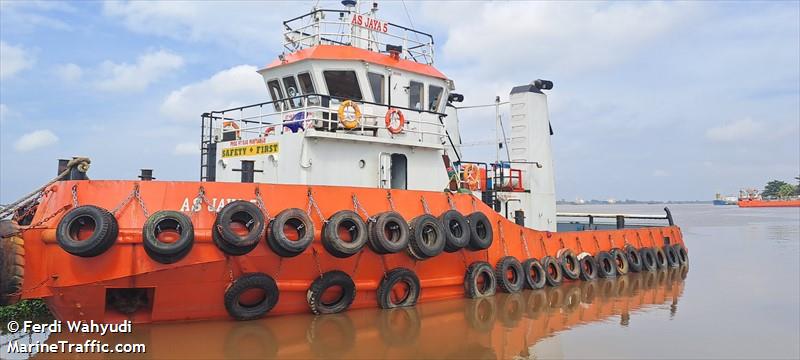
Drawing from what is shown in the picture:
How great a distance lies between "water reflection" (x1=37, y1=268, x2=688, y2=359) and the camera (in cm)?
602

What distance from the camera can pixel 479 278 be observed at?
9.12 metres

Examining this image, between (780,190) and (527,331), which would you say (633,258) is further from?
(780,190)

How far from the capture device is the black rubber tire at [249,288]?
6.61 metres

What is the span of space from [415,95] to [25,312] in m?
6.82

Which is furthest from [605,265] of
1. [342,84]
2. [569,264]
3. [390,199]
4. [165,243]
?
[165,243]

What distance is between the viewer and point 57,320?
6527 mm

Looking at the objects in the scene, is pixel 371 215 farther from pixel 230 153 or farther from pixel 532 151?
pixel 532 151

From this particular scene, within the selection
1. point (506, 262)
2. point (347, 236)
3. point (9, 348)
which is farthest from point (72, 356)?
point (506, 262)

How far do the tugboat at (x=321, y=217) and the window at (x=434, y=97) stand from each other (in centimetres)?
3

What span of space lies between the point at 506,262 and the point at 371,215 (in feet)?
9.69

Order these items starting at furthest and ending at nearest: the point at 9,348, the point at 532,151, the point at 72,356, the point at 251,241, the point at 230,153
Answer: the point at 532,151 < the point at 230,153 < the point at 251,241 < the point at 9,348 < the point at 72,356

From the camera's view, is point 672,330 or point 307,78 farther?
point 307,78

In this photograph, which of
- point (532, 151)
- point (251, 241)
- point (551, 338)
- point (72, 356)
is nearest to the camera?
point (72, 356)

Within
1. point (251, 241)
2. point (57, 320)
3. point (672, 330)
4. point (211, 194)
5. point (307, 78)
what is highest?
point (307, 78)
